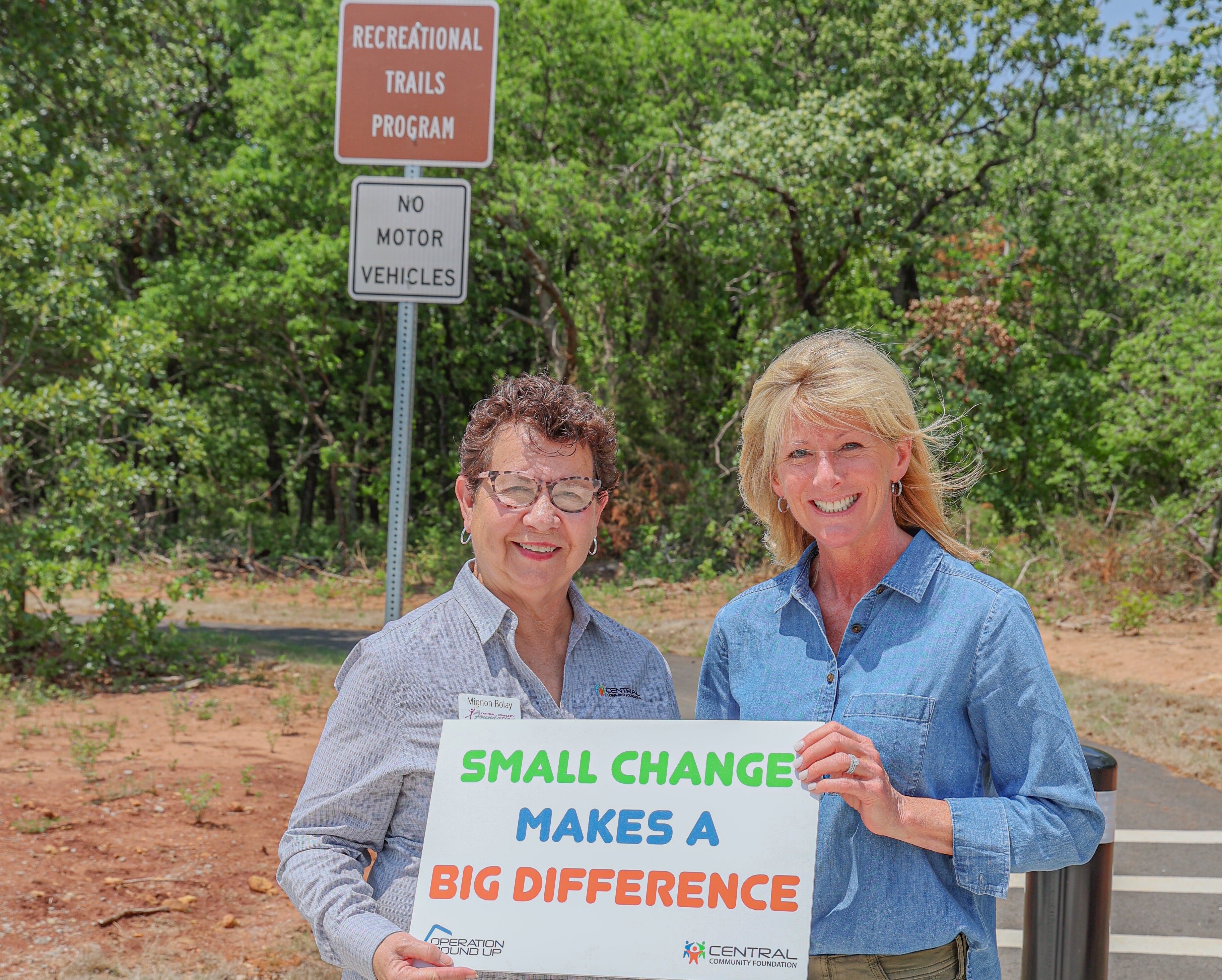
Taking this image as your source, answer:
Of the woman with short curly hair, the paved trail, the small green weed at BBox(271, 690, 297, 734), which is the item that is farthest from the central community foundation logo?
the small green weed at BBox(271, 690, 297, 734)

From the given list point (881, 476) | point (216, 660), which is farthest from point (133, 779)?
point (881, 476)

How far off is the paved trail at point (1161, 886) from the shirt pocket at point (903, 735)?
2.48 metres

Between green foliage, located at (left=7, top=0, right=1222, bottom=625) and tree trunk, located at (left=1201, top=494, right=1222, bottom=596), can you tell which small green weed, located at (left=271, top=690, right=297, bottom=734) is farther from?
tree trunk, located at (left=1201, top=494, right=1222, bottom=596)

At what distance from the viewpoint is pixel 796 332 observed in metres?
18.8

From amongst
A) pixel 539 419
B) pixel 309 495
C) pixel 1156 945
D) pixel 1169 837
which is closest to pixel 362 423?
pixel 309 495

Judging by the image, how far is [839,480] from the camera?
7.14 feet

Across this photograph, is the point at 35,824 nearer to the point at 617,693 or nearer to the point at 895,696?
the point at 617,693

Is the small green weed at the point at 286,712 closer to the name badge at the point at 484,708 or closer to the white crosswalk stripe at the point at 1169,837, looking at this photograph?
the white crosswalk stripe at the point at 1169,837

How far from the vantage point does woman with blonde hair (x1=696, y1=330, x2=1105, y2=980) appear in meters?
1.97

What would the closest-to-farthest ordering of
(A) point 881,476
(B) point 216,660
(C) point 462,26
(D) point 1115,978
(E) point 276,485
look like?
(A) point 881,476, (C) point 462,26, (D) point 1115,978, (B) point 216,660, (E) point 276,485

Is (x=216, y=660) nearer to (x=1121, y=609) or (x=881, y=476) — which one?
(x=881, y=476)

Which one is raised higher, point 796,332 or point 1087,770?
point 796,332

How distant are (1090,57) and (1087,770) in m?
19.7

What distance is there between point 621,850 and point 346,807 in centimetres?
51
